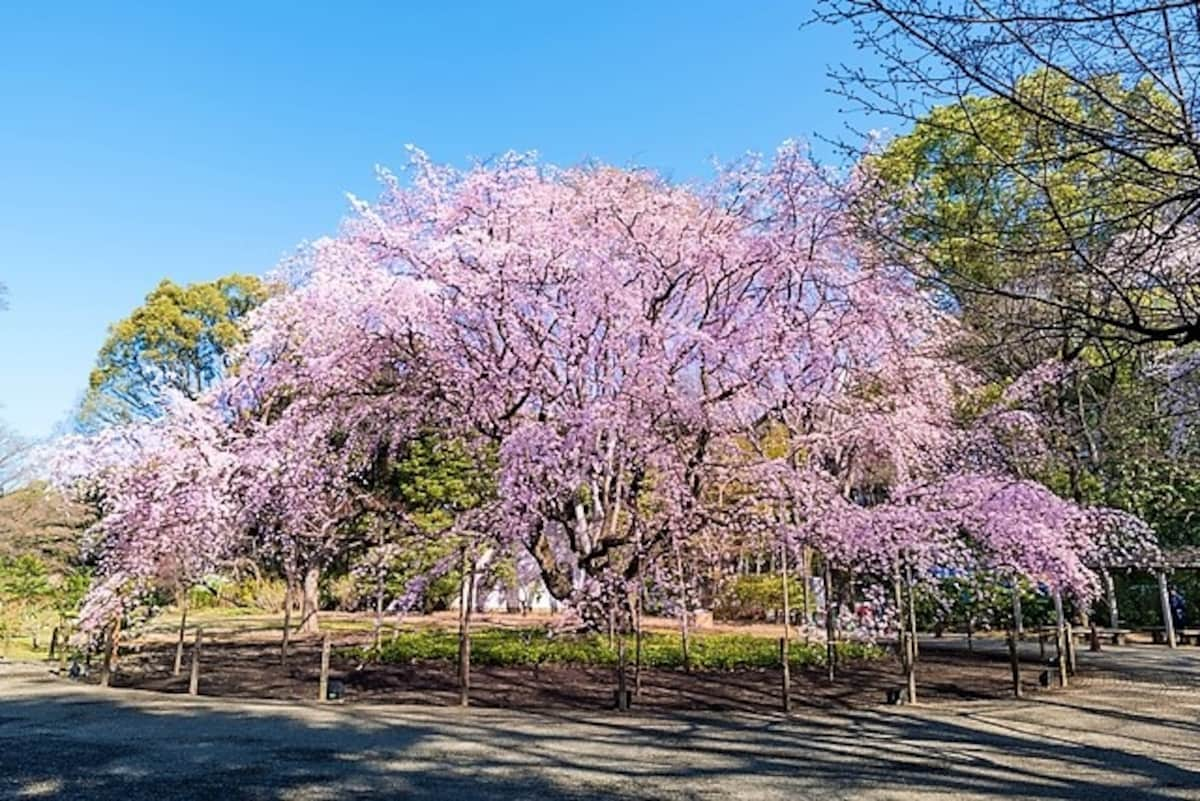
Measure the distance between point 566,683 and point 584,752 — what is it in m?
3.20

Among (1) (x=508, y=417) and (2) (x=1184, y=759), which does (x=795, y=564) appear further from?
(2) (x=1184, y=759)

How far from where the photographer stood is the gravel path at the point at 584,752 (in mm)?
4672

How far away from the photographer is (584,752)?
5.71m

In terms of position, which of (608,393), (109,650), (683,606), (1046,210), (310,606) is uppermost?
(608,393)

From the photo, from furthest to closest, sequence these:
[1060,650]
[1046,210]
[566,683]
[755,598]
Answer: [755,598], [1060,650], [566,683], [1046,210]

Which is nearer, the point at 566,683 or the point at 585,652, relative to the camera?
the point at 566,683

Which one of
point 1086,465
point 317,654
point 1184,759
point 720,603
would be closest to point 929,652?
point 1086,465

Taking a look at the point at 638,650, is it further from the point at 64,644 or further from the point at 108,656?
the point at 64,644

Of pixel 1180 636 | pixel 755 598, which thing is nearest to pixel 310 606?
pixel 755 598

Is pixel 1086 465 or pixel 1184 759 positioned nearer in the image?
pixel 1184 759

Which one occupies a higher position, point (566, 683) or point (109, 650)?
point (109, 650)

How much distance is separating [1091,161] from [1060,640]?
7837 millimetres

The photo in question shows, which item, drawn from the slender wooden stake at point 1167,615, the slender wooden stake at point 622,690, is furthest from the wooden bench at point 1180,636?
the slender wooden stake at point 622,690

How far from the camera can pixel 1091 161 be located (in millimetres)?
3205
